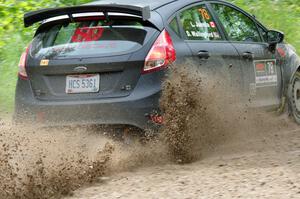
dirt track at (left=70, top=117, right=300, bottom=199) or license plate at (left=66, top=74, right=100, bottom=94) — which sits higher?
license plate at (left=66, top=74, right=100, bottom=94)

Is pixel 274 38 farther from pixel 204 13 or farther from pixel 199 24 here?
pixel 199 24

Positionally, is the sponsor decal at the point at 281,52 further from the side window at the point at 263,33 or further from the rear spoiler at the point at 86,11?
the rear spoiler at the point at 86,11

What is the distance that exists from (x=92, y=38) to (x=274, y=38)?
285 cm

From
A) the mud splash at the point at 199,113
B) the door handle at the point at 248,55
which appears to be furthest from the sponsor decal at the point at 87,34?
the door handle at the point at 248,55

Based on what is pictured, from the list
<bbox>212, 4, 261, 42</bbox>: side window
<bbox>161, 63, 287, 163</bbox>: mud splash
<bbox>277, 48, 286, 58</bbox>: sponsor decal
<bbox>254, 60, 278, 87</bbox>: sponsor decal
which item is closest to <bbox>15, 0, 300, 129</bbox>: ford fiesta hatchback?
<bbox>161, 63, 287, 163</bbox>: mud splash

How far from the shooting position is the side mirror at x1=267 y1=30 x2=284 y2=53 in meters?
8.45

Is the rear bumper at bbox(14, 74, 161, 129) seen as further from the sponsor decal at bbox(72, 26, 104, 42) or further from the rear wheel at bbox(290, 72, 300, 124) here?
the rear wheel at bbox(290, 72, 300, 124)

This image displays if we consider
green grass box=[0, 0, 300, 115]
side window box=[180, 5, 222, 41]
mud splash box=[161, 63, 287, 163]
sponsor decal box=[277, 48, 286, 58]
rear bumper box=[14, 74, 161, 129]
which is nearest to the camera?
rear bumper box=[14, 74, 161, 129]

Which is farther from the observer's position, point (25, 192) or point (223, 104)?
point (223, 104)

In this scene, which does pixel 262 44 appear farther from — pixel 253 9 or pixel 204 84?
pixel 253 9

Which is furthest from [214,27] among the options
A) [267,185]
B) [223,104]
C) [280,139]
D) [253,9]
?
[253,9]

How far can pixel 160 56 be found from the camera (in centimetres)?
636

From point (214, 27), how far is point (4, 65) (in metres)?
4.69

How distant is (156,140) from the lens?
6352 mm
